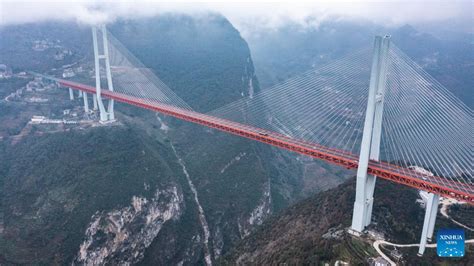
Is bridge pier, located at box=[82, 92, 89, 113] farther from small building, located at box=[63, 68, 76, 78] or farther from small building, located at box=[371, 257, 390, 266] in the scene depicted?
small building, located at box=[371, 257, 390, 266]

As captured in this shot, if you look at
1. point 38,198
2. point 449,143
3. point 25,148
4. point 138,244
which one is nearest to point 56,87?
point 25,148

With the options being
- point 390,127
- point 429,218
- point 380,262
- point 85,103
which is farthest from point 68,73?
point 429,218

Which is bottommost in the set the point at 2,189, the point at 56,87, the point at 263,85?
the point at 263,85

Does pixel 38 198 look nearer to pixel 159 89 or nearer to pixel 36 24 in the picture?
pixel 159 89

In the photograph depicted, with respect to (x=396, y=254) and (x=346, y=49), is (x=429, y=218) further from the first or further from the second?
(x=346, y=49)

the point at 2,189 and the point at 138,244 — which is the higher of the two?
the point at 2,189

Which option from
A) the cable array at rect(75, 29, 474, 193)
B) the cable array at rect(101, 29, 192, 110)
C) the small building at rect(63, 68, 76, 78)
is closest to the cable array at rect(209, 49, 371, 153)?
the cable array at rect(75, 29, 474, 193)

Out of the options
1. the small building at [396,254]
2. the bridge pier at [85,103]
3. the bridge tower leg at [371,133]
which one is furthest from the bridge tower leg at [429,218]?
the bridge pier at [85,103]

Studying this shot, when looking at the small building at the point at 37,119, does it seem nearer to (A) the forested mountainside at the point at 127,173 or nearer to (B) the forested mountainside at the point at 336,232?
(A) the forested mountainside at the point at 127,173
